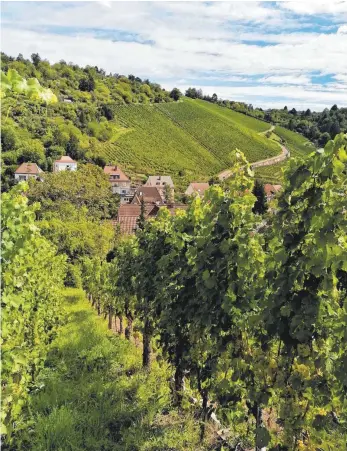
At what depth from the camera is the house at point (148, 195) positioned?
70.6m

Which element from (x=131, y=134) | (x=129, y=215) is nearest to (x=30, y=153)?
(x=129, y=215)

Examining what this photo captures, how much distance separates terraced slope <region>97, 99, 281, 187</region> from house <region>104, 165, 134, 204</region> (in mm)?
7993

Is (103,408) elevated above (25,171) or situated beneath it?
situated beneath

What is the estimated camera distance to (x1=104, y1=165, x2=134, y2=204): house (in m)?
77.3

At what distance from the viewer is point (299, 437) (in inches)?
169

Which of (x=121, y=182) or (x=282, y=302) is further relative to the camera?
(x=121, y=182)

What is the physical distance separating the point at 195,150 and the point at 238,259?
298 feet

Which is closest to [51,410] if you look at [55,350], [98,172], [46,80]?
[55,350]

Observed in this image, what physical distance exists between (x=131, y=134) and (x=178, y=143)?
35.9ft

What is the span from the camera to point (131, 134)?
97688 mm

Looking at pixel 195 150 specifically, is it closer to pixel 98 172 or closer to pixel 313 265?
pixel 98 172

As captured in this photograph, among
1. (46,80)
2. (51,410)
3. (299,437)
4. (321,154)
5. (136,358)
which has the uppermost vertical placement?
(46,80)

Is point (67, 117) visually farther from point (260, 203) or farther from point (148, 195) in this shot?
point (260, 203)

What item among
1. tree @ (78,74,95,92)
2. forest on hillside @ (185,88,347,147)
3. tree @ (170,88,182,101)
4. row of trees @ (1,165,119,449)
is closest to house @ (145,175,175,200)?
row of trees @ (1,165,119,449)
